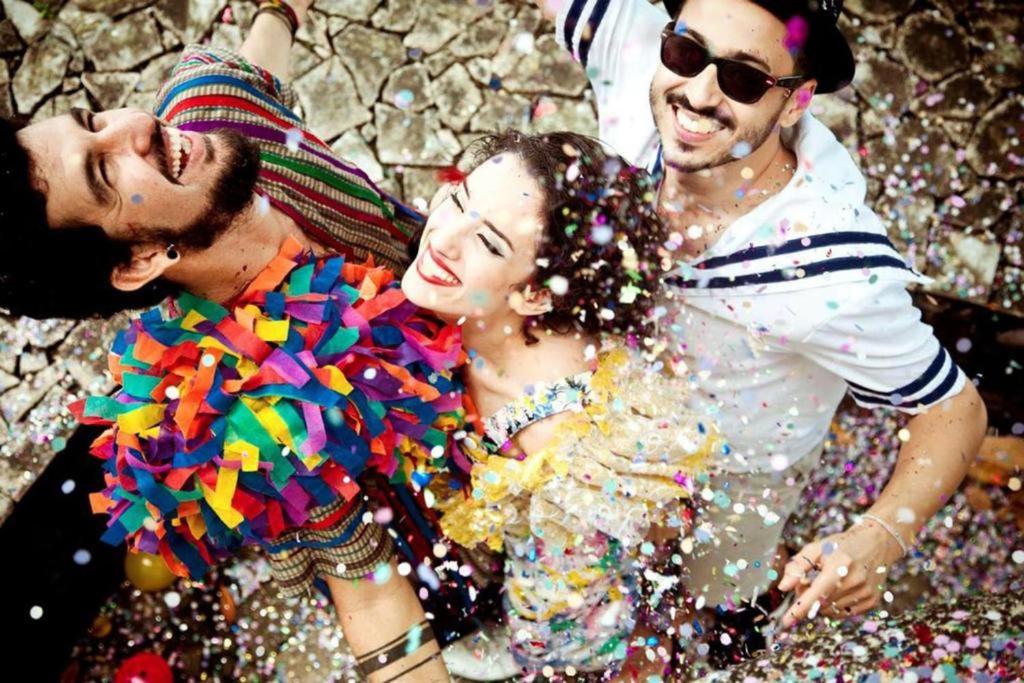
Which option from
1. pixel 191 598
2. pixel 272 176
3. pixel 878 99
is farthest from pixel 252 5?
pixel 878 99

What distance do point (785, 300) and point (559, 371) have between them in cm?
59

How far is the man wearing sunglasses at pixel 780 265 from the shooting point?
1.94 m

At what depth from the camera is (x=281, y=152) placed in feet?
7.16

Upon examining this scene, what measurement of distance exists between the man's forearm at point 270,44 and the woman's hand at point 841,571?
6.71 ft

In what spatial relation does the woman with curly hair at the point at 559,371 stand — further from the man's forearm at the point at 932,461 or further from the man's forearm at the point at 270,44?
the man's forearm at the point at 270,44

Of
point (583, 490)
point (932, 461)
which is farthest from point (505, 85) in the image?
point (932, 461)

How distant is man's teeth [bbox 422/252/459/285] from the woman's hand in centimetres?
103

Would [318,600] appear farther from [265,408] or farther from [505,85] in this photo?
[505,85]

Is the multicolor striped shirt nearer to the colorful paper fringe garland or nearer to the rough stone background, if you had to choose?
the colorful paper fringe garland

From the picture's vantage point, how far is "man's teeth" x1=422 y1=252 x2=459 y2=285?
6.25 ft

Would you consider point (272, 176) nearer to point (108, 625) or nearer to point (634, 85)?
point (634, 85)

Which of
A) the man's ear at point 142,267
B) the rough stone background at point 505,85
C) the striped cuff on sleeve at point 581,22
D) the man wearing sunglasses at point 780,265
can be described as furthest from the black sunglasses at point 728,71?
the rough stone background at point 505,85

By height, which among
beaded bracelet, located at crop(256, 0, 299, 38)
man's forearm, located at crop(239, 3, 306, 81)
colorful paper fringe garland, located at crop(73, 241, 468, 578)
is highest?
beaded bracelet, located at crop(256, 0, 299, 38)

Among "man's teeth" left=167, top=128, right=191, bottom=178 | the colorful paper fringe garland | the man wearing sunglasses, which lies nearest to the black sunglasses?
the man wearing sunglasses
